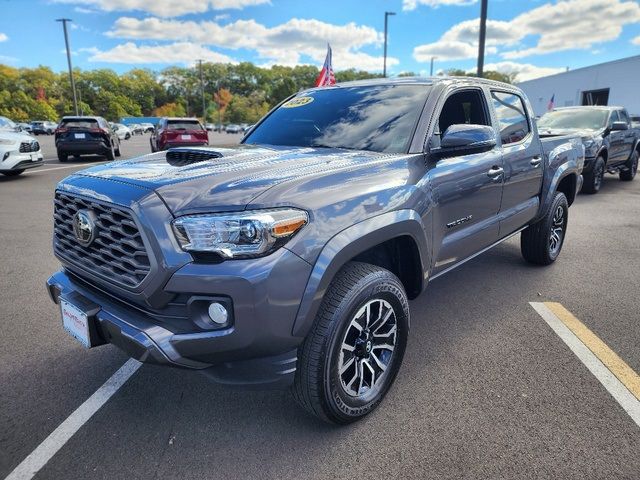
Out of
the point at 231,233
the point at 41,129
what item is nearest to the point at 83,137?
the point at 231,233

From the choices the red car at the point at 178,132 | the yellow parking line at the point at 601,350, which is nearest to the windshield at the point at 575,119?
the yellow parking line at the point at 601,350

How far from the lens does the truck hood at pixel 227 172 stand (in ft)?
6.53

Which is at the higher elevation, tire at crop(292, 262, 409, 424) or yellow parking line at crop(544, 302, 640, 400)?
tire at crop(292, 262, 409, 424)

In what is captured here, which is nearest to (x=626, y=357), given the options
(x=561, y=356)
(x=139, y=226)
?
(x=561, y=356)

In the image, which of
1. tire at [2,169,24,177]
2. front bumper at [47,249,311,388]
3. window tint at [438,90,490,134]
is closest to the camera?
front bumper at [47,249,311,388]

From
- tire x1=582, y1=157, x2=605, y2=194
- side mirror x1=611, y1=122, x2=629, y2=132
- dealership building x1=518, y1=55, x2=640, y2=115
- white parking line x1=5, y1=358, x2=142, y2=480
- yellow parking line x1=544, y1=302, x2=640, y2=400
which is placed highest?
dealership building x1=518, y1=55, x2=640, y2=115

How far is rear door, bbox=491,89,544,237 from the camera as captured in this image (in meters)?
3.85

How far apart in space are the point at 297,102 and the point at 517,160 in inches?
77.5

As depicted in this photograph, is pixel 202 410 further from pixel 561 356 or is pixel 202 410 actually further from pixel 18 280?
pixel 18 280

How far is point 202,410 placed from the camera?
2594 millimetres

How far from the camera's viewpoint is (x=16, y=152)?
10.8 meters

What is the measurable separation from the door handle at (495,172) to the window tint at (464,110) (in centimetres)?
42

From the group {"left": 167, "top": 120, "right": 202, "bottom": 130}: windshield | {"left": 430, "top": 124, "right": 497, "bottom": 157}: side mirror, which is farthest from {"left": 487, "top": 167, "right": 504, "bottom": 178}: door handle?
{"left": 167, "top": 120, "right": 202, "bottom": 130}: windshield

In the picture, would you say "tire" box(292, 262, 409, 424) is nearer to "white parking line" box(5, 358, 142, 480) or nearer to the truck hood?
the truck hood
